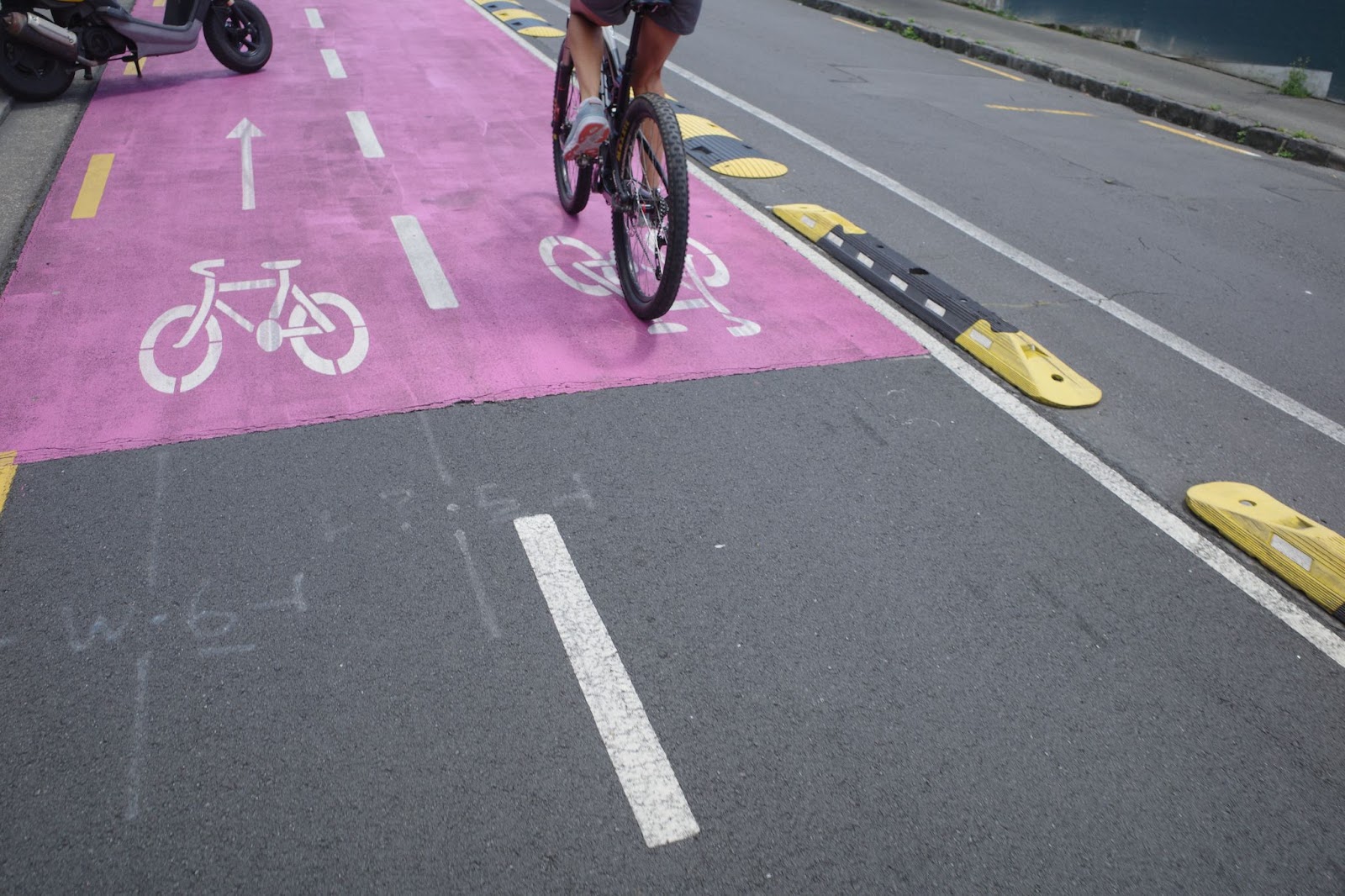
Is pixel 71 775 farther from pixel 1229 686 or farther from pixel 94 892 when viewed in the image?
pixel 1229 686

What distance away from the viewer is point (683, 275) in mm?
5223

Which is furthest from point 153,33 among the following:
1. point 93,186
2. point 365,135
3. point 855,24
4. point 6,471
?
point 855,24

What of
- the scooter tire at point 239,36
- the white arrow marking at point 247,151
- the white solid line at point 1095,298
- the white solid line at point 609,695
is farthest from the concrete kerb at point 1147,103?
the white solid line at point 609,695

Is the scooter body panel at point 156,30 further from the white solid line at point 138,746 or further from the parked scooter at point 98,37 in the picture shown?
the white solid line at point 138,746

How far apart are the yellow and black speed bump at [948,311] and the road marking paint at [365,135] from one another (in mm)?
3026

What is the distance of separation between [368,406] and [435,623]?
55.7 inches

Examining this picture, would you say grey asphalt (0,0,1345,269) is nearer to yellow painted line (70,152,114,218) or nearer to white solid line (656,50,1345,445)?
yellow painted line (70,152,114,218)

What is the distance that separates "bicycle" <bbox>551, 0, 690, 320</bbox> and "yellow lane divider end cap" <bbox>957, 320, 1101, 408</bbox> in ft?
5.22

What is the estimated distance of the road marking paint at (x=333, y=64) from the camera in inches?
376

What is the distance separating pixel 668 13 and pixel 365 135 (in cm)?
382

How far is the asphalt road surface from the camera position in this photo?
247 cm

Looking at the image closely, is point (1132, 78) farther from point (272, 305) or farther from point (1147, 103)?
point (272, 305)

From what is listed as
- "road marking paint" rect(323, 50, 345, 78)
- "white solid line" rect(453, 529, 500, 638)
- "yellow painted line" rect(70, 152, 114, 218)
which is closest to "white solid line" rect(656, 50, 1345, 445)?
"white solid line" rect(453, 529, 500, 638)

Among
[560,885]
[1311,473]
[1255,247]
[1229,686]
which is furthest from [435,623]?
[1255,247]
